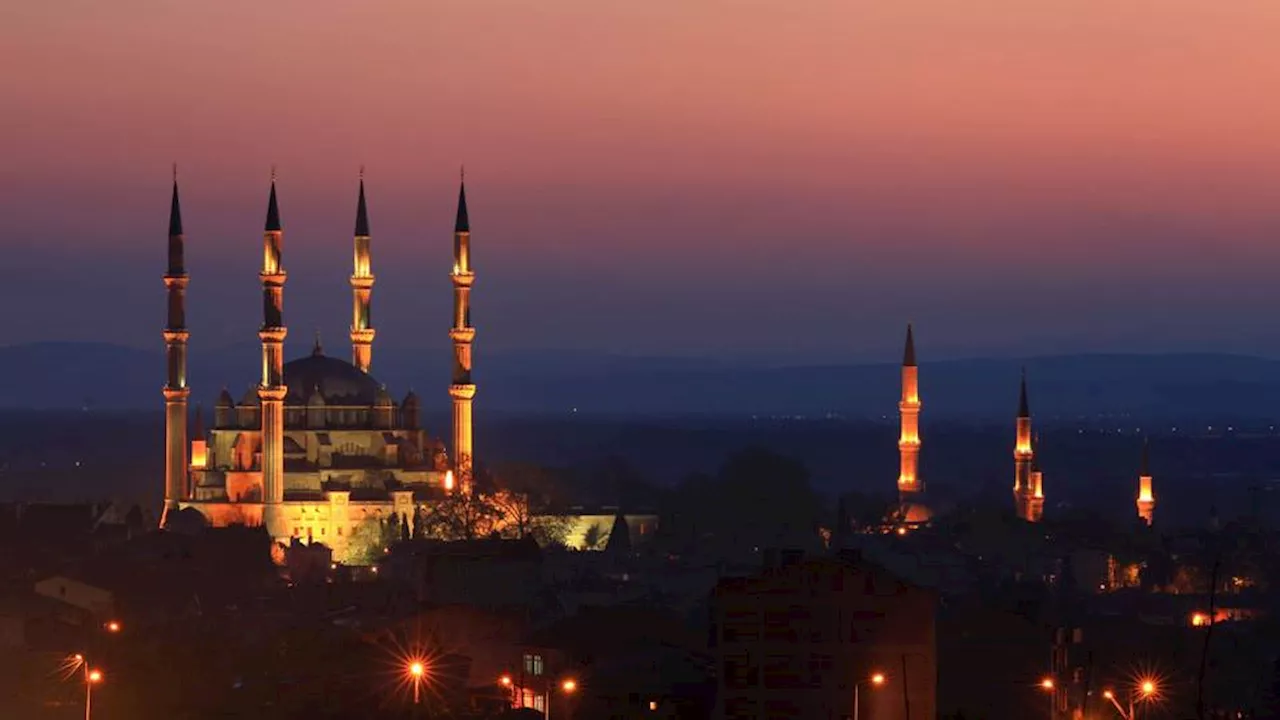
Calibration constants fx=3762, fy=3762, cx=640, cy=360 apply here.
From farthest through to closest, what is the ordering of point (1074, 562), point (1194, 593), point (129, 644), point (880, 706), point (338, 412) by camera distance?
point (338, 412)
point (1074, 562)
point (1194, 593)
point (129, 644)
point (880, 706)

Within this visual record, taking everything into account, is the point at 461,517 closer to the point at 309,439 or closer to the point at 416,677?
the point at 309,439

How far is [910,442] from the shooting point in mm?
147875

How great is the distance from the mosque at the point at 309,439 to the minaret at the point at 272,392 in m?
0.03

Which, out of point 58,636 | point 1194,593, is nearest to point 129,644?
point 58,636

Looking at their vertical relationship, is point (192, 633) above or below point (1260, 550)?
below

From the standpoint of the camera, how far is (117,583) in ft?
319

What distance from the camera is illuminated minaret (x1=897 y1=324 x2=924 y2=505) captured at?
146500mm

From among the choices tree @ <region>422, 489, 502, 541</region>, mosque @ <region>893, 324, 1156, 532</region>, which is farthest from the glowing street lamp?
mosque @ <region>893, 324, 1156, 532</region>

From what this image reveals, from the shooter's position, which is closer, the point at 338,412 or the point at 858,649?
the point at 858,649

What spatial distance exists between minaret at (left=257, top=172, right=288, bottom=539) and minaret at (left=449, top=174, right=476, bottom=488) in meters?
6.34

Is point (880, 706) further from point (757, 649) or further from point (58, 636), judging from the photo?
point (58, 636)

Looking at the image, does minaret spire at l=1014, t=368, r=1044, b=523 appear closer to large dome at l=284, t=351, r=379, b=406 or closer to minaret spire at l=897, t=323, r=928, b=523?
minaret spire at l=897, t=323, r=928, b=523

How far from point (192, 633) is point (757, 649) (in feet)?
85.8

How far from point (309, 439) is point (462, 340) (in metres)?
6.34
